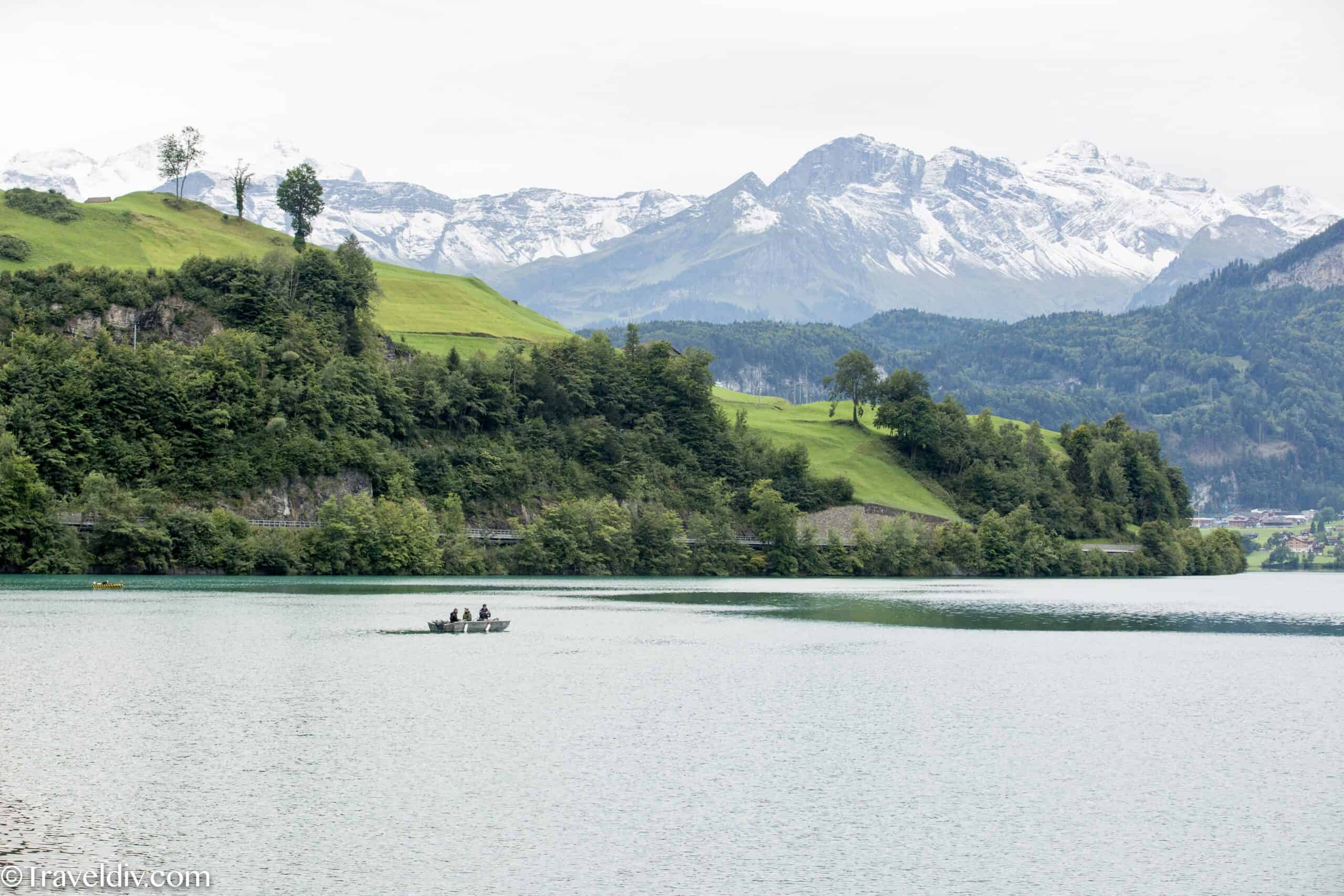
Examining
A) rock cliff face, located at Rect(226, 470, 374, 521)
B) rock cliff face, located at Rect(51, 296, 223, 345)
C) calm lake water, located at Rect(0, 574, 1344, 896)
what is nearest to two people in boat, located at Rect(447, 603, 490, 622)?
calm lake water, located at Rect(0, 574, 1344, 896)

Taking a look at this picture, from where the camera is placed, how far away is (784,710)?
6825 centimetres

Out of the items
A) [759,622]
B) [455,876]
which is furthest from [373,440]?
[455,876]

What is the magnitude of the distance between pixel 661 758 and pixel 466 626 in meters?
46.7

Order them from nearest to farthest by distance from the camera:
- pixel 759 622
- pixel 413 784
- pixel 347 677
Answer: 1. pixel 413 784
2. pixel 347 677
3. pixel 759 622

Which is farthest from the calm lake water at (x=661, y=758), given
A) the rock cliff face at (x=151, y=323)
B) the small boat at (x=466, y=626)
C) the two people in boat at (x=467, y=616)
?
the rock cliff face at (x=151, y=323)

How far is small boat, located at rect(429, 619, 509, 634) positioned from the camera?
3927 inches

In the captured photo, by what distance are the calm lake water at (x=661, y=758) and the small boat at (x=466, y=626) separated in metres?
1.47

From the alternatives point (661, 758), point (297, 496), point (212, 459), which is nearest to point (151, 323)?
point (212, 459)

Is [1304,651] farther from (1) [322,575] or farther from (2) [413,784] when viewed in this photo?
(1) [322,575]

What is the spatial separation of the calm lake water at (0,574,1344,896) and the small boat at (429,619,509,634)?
1469 mm

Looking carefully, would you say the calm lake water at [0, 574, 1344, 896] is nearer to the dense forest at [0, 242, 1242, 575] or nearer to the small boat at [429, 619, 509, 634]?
the small boat at [429, 619, 509, 634]

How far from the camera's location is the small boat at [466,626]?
99750 millimetres

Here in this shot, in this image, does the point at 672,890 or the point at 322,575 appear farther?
the point at 322,575

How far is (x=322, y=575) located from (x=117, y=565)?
78.0 feet
